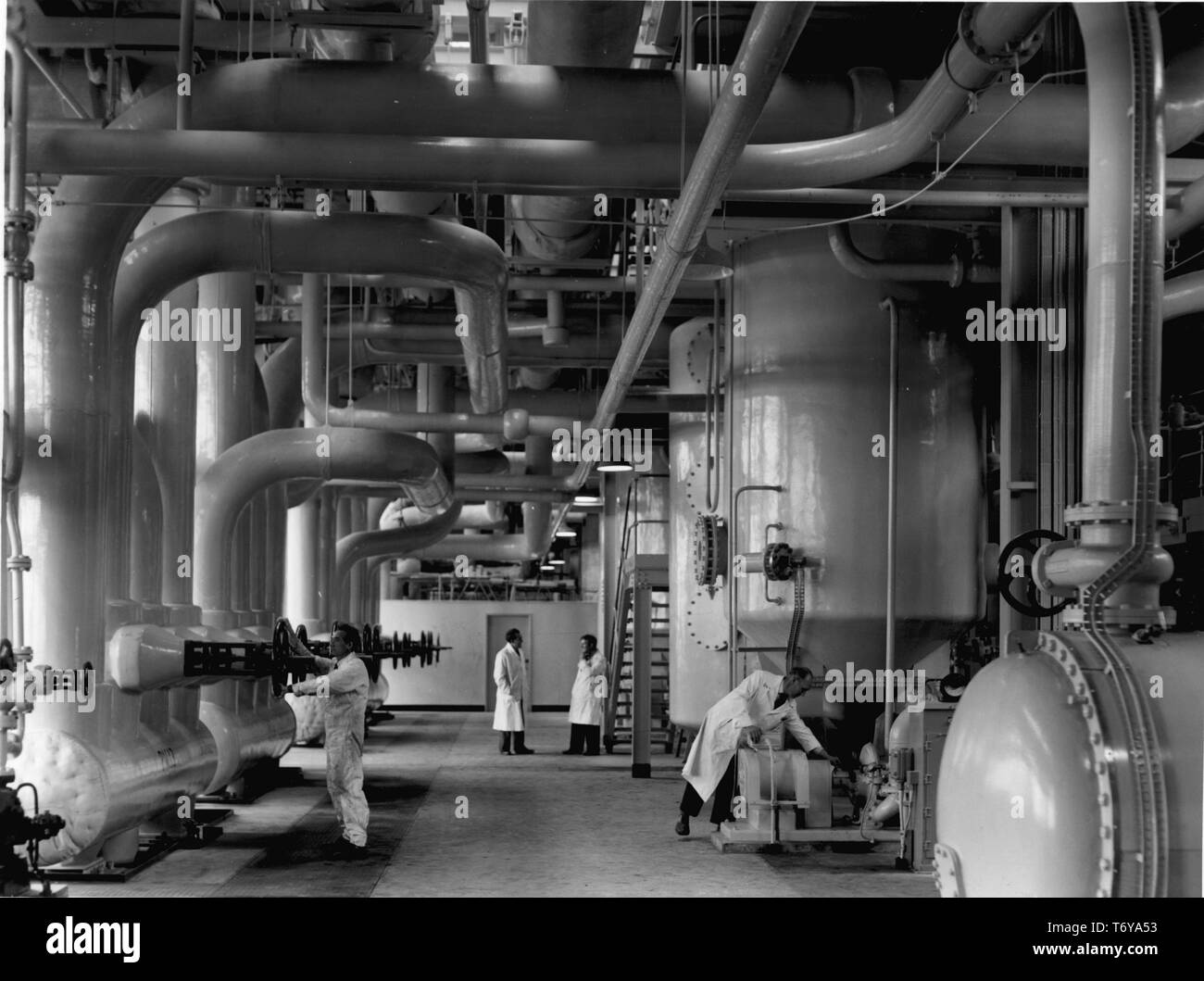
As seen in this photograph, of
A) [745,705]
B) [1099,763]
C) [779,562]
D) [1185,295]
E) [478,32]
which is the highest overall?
[478,32]

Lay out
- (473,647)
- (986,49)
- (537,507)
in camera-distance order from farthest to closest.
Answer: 1. (473,647)
2. (537,507)
3. (986,49)

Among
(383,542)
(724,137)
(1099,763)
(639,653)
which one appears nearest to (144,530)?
(724,137)

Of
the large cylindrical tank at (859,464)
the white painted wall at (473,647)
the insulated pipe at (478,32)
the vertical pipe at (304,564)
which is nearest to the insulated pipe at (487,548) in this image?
the white painted wall at (473,647)

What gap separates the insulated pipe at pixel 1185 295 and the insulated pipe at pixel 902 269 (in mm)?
2069

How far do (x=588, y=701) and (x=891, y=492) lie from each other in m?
7.15

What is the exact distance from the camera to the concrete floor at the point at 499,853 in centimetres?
740

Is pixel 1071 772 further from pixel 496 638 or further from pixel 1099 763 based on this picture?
pixel 496 638

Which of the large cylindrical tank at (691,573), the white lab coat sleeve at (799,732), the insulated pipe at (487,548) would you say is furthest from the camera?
the insulated pipe at (487,548)

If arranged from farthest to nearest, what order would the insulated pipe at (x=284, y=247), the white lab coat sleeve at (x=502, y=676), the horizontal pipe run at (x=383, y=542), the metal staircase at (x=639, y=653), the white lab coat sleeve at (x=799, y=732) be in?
1. the horizontal pipe run at (x=383, y=542)
2. the white lab coat sleeve at (x=502, y=676)
3. the metal staircase at (x=639, y=653)
4. the white lab coat sleeve at (x=799, y=732)
5. the insulated pipe at (x=284, y=247)

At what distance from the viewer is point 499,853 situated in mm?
8523

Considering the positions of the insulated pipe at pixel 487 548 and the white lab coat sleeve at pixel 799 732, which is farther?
the insulated pipe at pixel 487 548

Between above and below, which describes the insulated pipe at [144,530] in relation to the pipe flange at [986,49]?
below

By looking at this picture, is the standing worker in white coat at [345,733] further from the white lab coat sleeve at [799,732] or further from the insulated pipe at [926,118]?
the insulated pipe at [926,118]

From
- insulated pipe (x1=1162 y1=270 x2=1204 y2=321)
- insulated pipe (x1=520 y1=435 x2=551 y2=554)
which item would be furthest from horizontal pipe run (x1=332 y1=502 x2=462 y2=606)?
insulated pipe (x1=1162 y1=270 x2=1204 y2=321)
